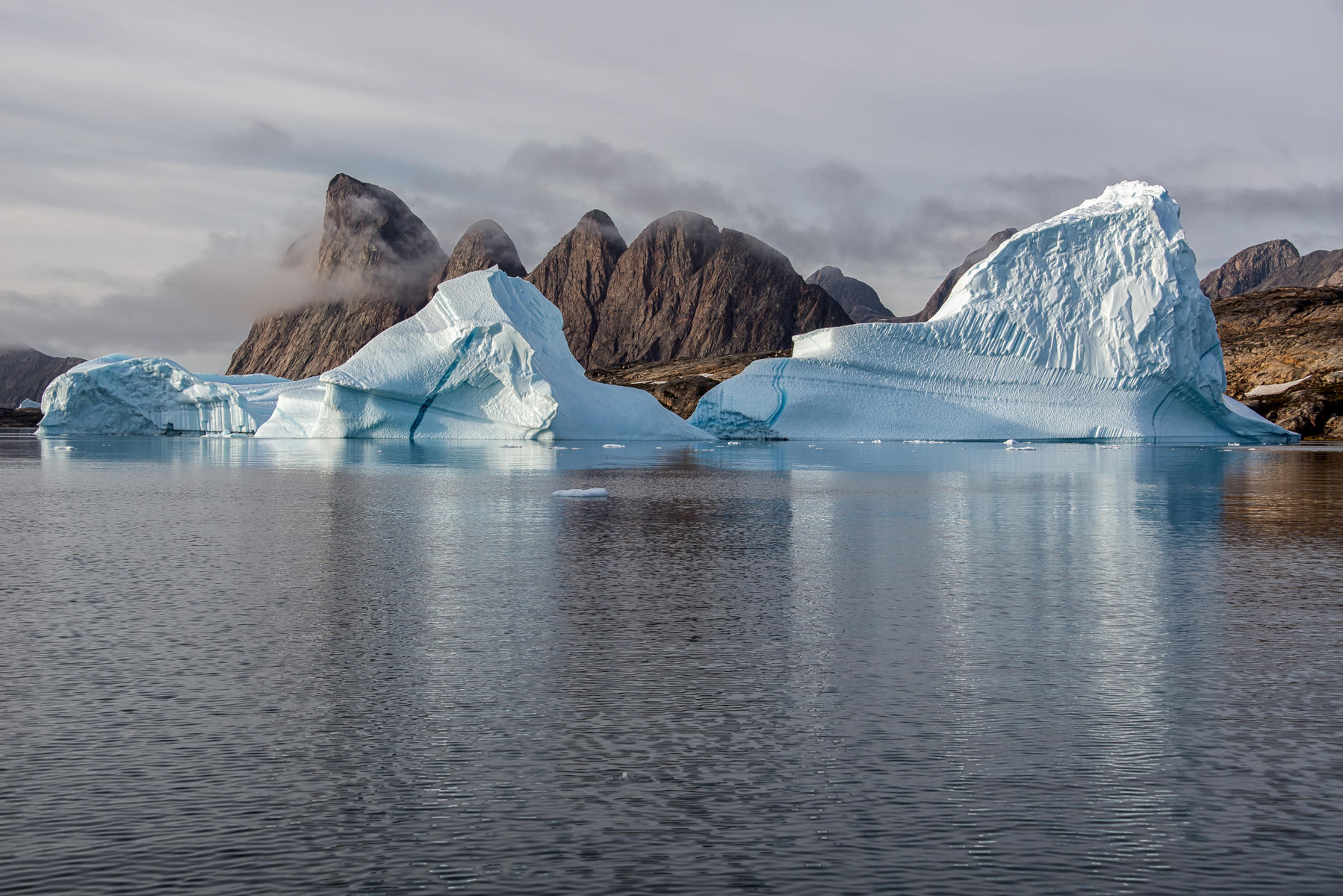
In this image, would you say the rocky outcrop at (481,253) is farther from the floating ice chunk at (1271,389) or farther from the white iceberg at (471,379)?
the white iceberg at (471,379)

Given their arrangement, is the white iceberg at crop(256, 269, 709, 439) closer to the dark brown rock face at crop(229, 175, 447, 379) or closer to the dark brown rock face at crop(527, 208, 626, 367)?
the dark brown rock face at crop(527, 208, 626, 367)

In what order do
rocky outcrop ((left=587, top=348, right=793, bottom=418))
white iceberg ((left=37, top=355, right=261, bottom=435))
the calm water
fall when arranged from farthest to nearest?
rocky outcrop ((left=587, top=348, right=793, bottom=418))
white iceberg ((left=37, top=355, right=261, bottom=435))
the calm water

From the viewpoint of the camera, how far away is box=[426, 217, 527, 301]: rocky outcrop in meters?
189

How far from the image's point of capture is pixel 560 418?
126ft

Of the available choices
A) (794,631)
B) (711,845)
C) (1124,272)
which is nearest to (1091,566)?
(794,631)

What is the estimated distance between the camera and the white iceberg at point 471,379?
35.8m

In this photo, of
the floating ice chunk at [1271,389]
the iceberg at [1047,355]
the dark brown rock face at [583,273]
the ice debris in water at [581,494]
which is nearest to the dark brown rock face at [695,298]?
the dark brown rock face at [583,273]

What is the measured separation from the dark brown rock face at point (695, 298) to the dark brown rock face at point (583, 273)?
1780 mm

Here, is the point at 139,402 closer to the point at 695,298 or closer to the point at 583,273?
the point at 695,298

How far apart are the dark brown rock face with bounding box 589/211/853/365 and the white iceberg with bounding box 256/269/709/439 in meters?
139

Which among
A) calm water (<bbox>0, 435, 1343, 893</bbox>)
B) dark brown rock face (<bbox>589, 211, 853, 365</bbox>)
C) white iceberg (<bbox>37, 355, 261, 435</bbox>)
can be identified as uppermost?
dark brown rock face (<bbox>589, 211, 853, 365</bbox>)

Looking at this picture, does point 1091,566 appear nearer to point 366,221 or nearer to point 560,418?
point 560,418

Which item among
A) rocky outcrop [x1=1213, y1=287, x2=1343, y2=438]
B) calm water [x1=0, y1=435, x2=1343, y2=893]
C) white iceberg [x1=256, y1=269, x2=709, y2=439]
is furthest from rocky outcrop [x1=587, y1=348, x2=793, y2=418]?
calm water [x1=0, y1=435, x2=1343, y2=893]

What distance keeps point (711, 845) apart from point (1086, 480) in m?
19.3
